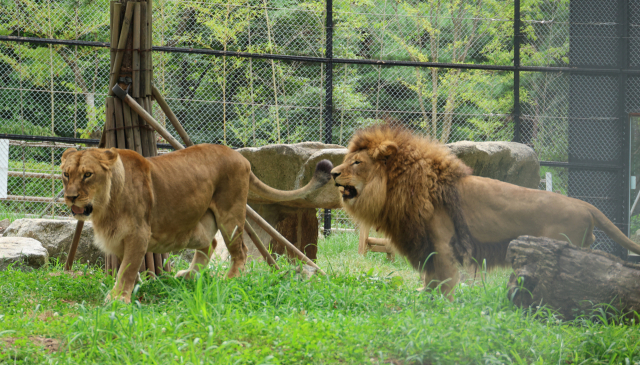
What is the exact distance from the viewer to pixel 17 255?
5.26m

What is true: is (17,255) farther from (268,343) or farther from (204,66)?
(204,66)

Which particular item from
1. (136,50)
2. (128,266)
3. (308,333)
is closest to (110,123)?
(136,50)

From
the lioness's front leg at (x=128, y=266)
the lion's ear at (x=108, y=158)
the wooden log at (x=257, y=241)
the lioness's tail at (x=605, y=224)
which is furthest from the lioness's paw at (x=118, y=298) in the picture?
the lioness's tail at (x=605, y=224)

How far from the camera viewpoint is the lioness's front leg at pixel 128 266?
354 centimetres

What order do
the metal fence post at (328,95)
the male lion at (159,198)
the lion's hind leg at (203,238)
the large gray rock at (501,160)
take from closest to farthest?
the male lion at (159,198)
the lion's hind leg at (203,238)
the large gray rock at (501,160)
the metal fence post at (328,95)

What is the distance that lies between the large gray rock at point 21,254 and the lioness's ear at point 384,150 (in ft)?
11.5

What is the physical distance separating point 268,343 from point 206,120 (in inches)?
298

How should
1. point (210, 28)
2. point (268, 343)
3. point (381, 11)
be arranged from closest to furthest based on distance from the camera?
point (268, 343), point (210, 28), point (381, 11)

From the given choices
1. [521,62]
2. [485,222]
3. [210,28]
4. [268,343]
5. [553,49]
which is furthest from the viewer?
[210,28]

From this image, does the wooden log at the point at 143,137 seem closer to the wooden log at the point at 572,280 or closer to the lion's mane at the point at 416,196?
the lion's mane at the point at 416,196

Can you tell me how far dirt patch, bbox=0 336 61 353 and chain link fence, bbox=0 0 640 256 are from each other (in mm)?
6358

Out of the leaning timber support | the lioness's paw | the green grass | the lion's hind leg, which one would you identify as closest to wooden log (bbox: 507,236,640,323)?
the green grass

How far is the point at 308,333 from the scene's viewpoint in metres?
2.66

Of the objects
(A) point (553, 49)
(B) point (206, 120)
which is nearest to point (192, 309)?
(A) point (553, 49)
